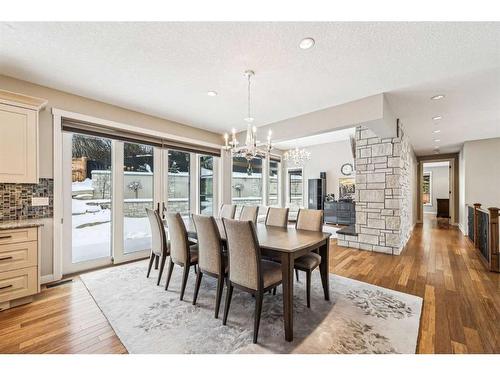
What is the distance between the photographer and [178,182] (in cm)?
452

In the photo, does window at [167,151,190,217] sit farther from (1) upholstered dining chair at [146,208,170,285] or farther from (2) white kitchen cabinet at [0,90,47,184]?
(2) white kitchen cabinet at [0,90,47,184]

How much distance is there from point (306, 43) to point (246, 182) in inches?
195

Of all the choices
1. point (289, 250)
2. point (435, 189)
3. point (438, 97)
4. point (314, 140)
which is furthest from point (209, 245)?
point (435, 189)

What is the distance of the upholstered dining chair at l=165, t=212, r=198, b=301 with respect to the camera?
8.36 feet

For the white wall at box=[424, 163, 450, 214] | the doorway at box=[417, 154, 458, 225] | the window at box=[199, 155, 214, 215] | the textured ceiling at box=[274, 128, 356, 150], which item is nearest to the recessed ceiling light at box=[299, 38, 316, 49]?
the window at box=[199, 155, 214, 215]

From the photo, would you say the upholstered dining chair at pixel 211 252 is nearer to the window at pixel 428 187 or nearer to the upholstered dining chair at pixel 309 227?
the upholstered dining chair at pixel 309 227

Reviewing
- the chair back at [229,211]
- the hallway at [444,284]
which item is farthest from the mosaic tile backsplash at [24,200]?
the hallway at [444,284]

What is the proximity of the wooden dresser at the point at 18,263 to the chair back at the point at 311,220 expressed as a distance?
309 centimetres

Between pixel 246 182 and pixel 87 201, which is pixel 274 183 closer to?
pixel 246 182

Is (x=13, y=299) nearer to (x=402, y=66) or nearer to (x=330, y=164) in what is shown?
(x=402, y=66)

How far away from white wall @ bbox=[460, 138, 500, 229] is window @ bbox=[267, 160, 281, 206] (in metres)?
5.35

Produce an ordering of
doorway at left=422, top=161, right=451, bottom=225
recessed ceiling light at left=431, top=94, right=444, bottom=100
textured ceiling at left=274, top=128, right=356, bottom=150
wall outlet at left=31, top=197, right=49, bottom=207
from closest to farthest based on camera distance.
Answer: wall outlet at left=31, top=197, right=49, bottom=207
recessed ceiling light at left=431, top=94, right=444, bottom=100
textured ceiling at left=274, top=128, right=356, bottom=150
doorway at left=422, top=161, right=451, bottom=225

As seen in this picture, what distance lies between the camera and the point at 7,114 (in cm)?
239
